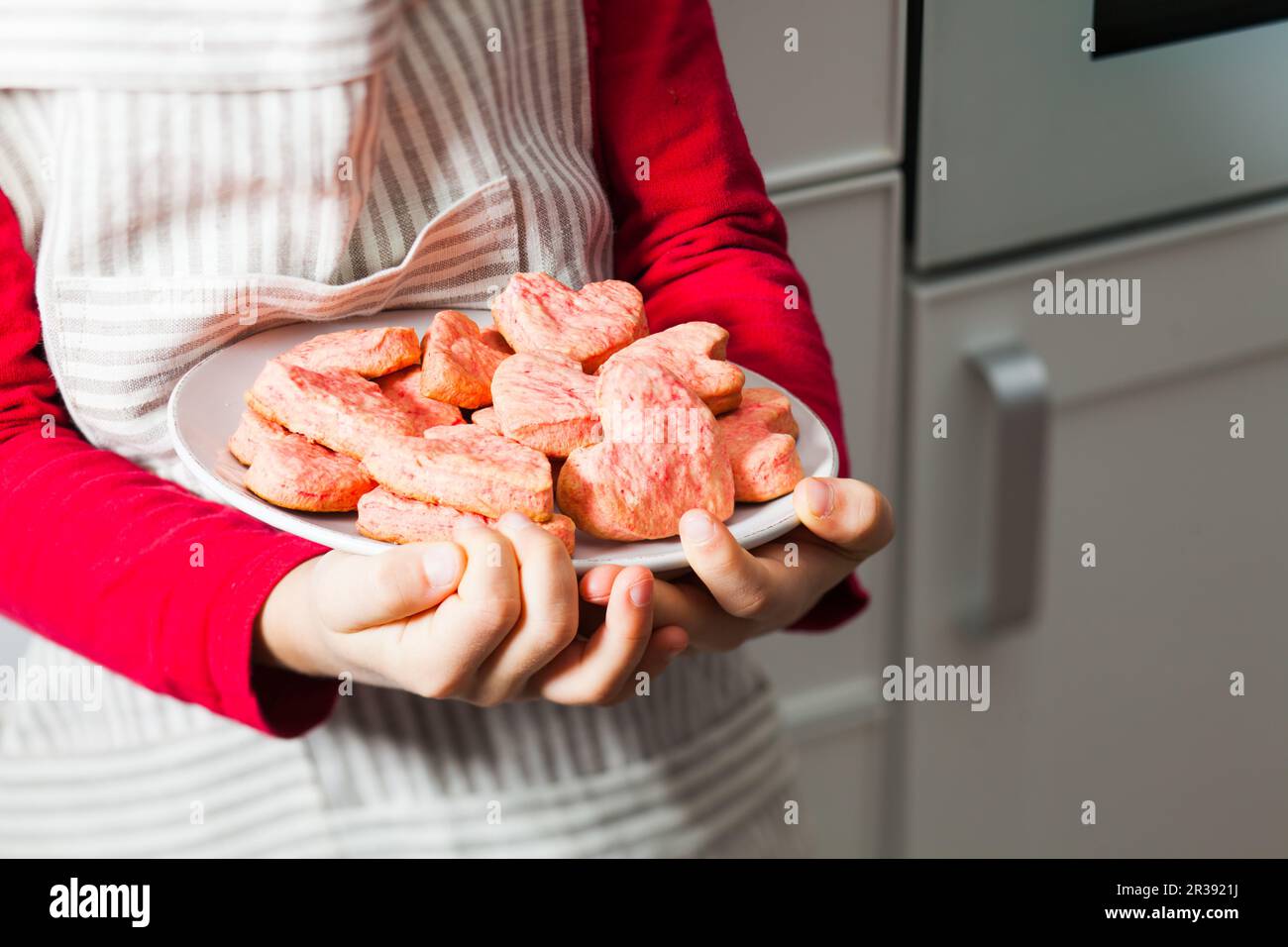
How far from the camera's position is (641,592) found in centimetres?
47

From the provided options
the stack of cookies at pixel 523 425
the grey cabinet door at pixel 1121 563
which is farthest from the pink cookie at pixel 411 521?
the grey cabinet door at pixel 1121 563

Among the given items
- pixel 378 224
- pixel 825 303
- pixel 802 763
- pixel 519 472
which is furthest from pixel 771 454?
pixel 802 763

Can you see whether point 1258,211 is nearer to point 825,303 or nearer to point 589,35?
point 825,303

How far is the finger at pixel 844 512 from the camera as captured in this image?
0.48 meters

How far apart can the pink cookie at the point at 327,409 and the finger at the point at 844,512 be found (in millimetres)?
156

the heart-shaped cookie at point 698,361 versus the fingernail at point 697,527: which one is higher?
the heart-shaped cookie at point 698,361

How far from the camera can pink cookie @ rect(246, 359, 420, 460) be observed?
0.51 m

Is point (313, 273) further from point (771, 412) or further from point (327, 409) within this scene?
point (771, 412)

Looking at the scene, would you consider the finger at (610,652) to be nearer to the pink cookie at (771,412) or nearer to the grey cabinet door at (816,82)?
the pink cookie at (771,412)

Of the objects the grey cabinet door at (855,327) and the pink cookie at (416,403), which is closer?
the pink cookie at (416,403)

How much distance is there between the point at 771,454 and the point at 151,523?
254 millimetres

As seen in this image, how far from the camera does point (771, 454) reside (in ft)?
1.64

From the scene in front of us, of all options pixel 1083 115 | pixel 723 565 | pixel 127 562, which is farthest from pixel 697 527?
pixel 1083 115

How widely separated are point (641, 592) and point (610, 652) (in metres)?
0.04
